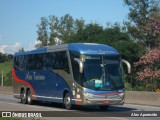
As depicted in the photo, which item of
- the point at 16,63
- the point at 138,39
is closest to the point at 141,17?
the point at 138,39

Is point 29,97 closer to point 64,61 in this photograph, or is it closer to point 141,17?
point 64,61

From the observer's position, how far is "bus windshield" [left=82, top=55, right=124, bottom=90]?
22672mm

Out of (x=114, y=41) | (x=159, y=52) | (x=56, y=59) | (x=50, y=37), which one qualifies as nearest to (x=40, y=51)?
(x=56, y=59)

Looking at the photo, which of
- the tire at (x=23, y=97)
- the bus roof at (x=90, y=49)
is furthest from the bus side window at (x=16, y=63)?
the bus roof at (x=90, y=49)

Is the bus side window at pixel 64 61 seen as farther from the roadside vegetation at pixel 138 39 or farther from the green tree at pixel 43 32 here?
the green tree at pixel 43 32

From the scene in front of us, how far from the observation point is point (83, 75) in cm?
2270

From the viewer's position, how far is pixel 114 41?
5553cm

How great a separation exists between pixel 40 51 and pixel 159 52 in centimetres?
1455

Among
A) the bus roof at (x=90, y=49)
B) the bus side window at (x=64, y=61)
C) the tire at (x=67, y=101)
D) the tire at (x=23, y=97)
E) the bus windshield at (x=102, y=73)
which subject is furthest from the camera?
the tire at (x=23, y=97)

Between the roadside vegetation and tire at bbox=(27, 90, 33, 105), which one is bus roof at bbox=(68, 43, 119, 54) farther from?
the roadside vegetation

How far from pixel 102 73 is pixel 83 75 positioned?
36.9 inches

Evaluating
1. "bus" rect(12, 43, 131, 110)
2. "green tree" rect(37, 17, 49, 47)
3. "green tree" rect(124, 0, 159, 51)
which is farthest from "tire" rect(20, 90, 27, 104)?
"green tree" rect(37, 17, 49, 47)

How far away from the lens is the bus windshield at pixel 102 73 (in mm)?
22672

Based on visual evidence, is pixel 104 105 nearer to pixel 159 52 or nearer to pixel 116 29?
pixel 159 52
